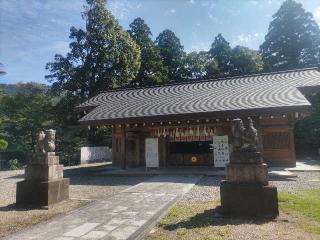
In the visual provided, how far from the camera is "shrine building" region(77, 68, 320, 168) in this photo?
1369 centimetres

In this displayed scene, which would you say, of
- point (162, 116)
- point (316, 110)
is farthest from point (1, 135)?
point (316, 110)

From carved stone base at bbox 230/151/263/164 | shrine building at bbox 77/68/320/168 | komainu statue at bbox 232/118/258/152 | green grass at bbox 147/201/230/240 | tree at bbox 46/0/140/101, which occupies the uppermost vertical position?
tree at bbox 46/0/140/101

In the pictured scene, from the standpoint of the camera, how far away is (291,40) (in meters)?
31.8

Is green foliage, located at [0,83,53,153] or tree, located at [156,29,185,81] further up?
tree, located at [156,29,185,81]

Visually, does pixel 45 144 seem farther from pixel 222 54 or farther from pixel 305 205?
pixel 222 54

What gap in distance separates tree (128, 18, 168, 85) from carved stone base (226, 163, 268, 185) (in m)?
29.0

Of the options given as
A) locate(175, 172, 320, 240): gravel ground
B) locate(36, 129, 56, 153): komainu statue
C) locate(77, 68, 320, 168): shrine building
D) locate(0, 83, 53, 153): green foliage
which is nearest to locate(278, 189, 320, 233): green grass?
locate(175, 172, 320, 240): gravel ground

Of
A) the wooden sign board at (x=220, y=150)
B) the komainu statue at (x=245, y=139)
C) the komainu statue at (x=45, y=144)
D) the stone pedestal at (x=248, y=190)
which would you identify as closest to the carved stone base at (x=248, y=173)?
the stone pedestal at (x=248, y=190)

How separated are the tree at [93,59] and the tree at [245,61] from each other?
46.8ft

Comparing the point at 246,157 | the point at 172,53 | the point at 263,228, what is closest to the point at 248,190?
the point at 246,157

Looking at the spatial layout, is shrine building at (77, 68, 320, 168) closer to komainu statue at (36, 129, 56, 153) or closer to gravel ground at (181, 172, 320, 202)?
gravel ground at (181, 172, 320, 202)

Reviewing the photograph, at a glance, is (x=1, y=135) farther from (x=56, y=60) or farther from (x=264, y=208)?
(x=264, y=208)

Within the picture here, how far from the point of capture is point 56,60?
2841 cm

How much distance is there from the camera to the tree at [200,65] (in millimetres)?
35812
